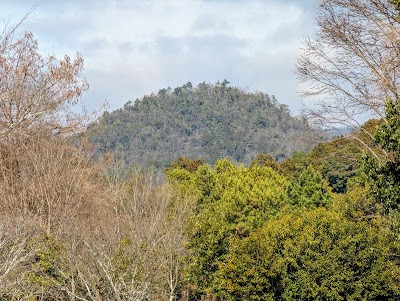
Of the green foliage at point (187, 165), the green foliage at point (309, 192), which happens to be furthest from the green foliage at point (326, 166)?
the green foliage at point (309, 192)

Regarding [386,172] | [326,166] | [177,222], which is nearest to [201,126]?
[326,166]

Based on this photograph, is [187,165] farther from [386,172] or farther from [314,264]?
[386,172]

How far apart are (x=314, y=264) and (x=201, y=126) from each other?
13205cm

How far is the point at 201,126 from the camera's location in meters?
151

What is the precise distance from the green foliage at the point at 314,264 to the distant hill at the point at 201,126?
9759 cm

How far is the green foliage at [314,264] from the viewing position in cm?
1923

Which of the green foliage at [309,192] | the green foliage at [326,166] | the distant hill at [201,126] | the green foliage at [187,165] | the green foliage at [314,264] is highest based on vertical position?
the distant hill at [201,126]

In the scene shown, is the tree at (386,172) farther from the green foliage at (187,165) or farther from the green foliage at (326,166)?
the green foliage at (187,165)

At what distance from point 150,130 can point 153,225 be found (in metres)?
125

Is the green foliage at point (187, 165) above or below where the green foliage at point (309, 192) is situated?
above

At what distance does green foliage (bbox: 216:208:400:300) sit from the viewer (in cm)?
1923

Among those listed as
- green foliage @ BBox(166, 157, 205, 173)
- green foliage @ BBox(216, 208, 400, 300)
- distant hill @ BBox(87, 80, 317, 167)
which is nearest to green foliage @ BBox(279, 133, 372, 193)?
green foliage @ BBox(166, 157, 205, 173)

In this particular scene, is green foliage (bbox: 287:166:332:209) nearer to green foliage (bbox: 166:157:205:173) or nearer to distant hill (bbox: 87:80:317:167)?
green foliage (bbox: 166:157:205:173)

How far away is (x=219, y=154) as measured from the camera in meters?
129
